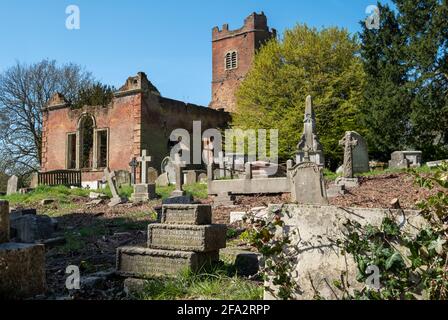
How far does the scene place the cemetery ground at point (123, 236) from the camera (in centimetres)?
416

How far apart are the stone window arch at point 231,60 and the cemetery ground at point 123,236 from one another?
84.9ft

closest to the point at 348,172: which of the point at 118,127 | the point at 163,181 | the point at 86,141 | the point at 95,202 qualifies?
the point at 95,202

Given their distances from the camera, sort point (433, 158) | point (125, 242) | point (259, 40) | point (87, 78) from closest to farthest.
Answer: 1. point (125, 242)
2. point (433, 158)
3. point (87, 78)
4. point (259, 40)

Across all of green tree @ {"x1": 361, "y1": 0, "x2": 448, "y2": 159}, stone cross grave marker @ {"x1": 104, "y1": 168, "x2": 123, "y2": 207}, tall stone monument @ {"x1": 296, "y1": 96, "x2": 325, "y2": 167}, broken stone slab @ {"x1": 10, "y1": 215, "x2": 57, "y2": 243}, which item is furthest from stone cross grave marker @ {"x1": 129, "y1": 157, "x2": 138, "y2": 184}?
green tree @ {"x1": 361, "y1": 0, "x2": 448, "y2": 159}

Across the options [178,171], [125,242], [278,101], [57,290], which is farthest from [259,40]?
[57,290]

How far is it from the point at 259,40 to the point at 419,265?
1518 inches

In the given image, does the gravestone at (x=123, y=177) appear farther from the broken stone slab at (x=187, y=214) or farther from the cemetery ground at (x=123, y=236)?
the broken stone slab at (x=187, y=214)

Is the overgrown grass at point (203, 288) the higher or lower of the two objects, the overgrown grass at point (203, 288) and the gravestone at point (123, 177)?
the lower

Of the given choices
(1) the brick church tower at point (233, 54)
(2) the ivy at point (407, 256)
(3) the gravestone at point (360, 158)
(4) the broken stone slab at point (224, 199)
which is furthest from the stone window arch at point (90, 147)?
(2) the ivy at point (407, 256)

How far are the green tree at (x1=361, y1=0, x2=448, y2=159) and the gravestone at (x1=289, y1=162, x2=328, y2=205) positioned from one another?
16046mm

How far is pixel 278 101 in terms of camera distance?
2719cm

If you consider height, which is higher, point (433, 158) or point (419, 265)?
point (433, 158)

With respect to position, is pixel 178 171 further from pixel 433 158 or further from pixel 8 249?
pixel 433 158
